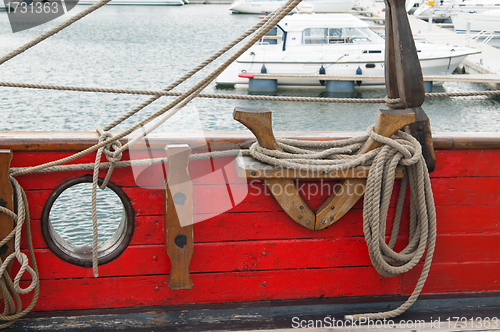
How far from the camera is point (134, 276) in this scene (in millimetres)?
1890

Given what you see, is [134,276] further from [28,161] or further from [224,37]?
[224,37]

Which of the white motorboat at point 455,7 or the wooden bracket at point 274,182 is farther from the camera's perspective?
the white motorboat at point 455,7

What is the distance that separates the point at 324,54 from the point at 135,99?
Result: 17.3 ft

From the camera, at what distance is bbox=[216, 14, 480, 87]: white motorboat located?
1276cm

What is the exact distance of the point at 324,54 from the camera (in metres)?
12.9

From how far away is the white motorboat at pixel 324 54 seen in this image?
12758 millimetres

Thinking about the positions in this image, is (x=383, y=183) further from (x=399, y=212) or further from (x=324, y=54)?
(x=324, y=54)

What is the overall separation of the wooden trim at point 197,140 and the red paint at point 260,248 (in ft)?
0.12

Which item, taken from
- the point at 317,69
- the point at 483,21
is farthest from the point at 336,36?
the point at 483,21

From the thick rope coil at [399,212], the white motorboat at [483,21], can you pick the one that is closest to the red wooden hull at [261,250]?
the thick rope coil at [399,212]

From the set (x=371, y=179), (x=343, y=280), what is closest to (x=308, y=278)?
(x=343, y=280)

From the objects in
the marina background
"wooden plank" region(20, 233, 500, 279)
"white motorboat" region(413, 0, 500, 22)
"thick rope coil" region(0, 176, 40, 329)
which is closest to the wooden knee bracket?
"wooden plank" region(20, 233, 500, 279)

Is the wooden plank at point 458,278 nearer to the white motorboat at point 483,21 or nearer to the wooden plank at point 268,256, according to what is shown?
the wooden plank at point 268,256

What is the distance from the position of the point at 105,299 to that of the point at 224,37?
23.1m
